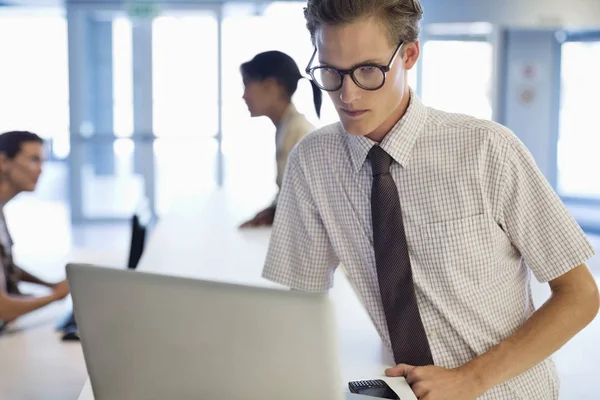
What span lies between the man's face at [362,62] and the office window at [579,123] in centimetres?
720

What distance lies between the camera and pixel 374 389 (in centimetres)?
131

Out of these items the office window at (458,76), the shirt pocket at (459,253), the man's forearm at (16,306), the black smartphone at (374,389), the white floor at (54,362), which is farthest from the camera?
the office window at (458,76)

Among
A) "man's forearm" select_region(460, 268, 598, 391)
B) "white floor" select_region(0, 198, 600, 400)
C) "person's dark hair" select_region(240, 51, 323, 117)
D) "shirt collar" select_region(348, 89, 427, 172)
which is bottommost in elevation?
"white floor" select_region(0, 198, 600, 400)

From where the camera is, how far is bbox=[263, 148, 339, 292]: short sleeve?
1604 millimetres

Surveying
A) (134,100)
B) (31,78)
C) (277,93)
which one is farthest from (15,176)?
(31,78)

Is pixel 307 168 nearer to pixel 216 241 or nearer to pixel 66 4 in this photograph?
pixel 216 241

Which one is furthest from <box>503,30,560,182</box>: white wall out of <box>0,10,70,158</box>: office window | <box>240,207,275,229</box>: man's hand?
<box>0,10,70,158</box>: office window

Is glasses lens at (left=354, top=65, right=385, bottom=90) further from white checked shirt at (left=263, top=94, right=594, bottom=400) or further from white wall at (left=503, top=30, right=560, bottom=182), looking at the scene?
white wall at (left=503, top=30, right=560, bottom=182)

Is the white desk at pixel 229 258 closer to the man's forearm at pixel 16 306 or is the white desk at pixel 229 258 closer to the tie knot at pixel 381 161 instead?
the tie knot at pixel 381 161

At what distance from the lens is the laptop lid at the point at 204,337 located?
954 millimetres

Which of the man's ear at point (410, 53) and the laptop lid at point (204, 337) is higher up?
the man's ear at point (410, 53)

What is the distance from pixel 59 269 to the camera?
6.03 m

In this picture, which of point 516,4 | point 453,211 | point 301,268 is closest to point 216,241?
point 301,268

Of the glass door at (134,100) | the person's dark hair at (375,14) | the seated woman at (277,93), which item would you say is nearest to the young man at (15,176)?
the seated woman at (277,93)
